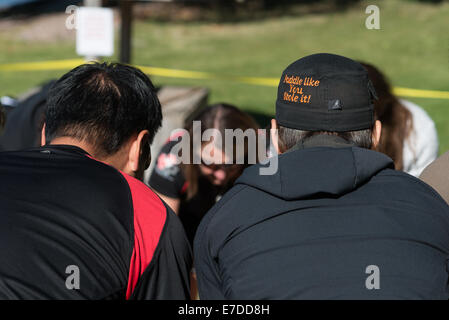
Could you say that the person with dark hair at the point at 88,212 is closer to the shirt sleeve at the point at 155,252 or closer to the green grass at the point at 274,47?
the shirt sleeve at the point at 155,252

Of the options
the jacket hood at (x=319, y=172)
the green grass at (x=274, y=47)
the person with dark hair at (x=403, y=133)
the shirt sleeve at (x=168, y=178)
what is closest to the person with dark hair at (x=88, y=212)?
the jacket hood at (x=319, y=172)

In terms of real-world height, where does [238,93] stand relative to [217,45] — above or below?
below

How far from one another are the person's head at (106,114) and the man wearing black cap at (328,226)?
1.36 ft

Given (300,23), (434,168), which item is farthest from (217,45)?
(434,168)

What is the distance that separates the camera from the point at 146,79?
2098mm

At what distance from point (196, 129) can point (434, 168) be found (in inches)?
64.1

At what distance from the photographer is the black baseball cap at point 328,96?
183 cm

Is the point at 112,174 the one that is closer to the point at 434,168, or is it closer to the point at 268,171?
the point at 268,171

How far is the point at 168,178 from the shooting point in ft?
12.2

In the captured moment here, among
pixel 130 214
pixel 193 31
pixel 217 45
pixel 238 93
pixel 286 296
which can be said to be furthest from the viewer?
pixel 193 31

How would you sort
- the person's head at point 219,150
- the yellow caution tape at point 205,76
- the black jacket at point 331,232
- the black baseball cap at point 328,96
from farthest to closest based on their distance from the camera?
the yellow caution tape at point 205,76, the person's head at point 219,150, the black baseball cap at point 328,96, the black jacket at point 331,232

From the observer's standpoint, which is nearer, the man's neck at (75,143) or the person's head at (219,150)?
the man's neck at (75,143)

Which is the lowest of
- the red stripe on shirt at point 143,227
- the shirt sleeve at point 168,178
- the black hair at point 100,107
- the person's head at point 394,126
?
the shirt sleeve at point 168,178

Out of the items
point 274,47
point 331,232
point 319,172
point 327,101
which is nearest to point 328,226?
point 331,232
